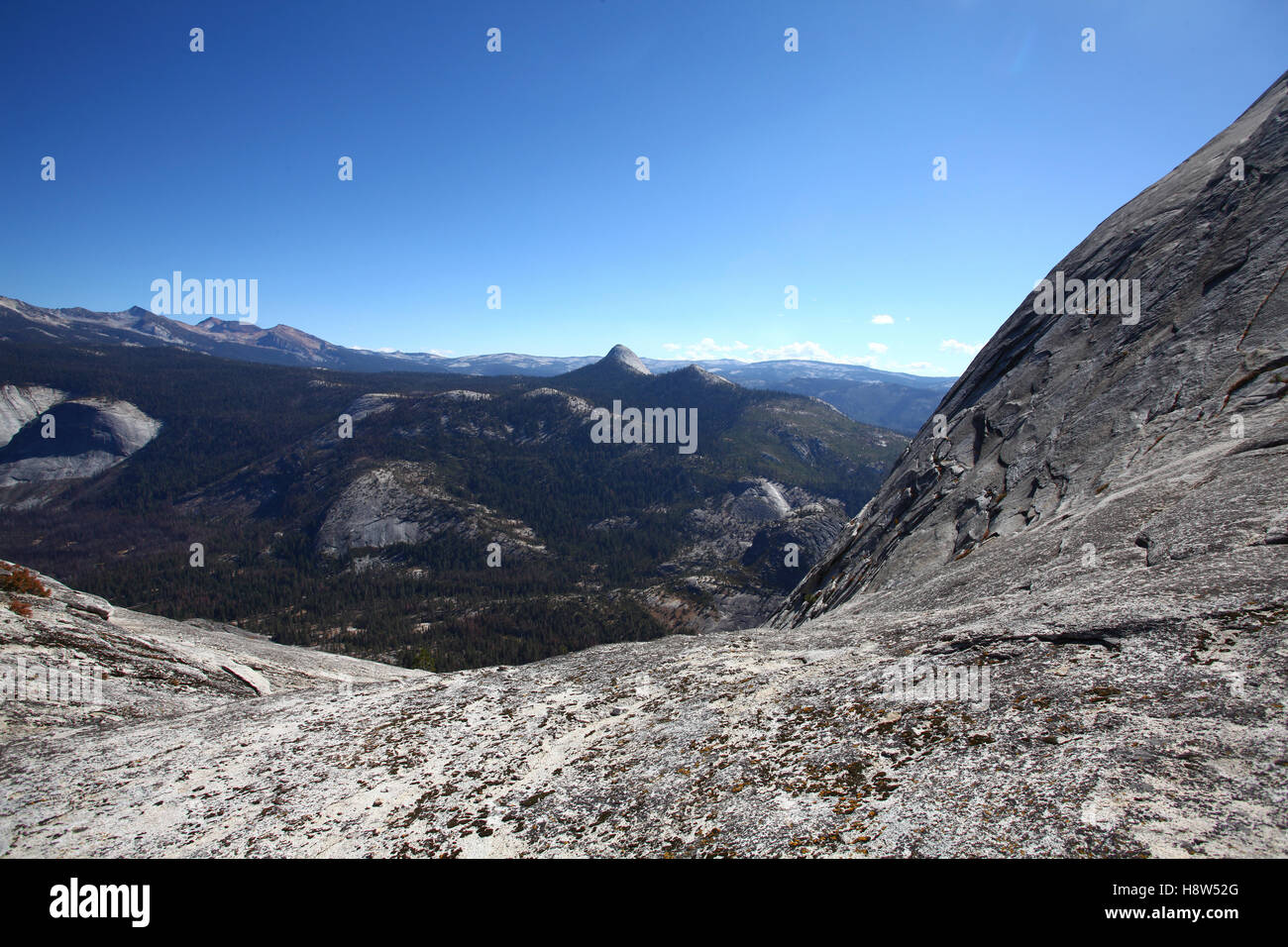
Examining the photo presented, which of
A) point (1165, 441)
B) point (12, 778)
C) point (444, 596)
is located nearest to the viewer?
point (12, 778)

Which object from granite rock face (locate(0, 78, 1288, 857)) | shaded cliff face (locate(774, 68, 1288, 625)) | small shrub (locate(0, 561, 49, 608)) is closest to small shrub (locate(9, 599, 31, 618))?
granite rock face (locate(0, 78, 1288, 857))

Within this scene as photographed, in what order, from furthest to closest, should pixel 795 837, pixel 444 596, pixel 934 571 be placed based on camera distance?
pixel 444 596
pixel 934 571
pixel 795 837

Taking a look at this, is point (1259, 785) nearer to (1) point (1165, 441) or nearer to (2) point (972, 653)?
(2) point (972, 653)

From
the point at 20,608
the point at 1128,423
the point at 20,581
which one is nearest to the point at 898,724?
the point at 1128,423

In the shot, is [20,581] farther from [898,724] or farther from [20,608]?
[898,724]

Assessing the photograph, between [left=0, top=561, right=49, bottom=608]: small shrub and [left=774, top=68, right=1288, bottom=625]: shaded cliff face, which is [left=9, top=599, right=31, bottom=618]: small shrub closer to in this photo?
[left=0, top=561, right=49, bottom=608]: small shrub

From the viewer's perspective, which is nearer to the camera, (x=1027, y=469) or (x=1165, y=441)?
(x=1165, y=441)

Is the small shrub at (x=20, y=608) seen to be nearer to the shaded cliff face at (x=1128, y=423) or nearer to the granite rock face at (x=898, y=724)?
the granite rock face at (x=898, y=724)

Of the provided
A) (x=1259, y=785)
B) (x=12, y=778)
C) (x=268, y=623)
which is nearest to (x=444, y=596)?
(x=268, y=623)
